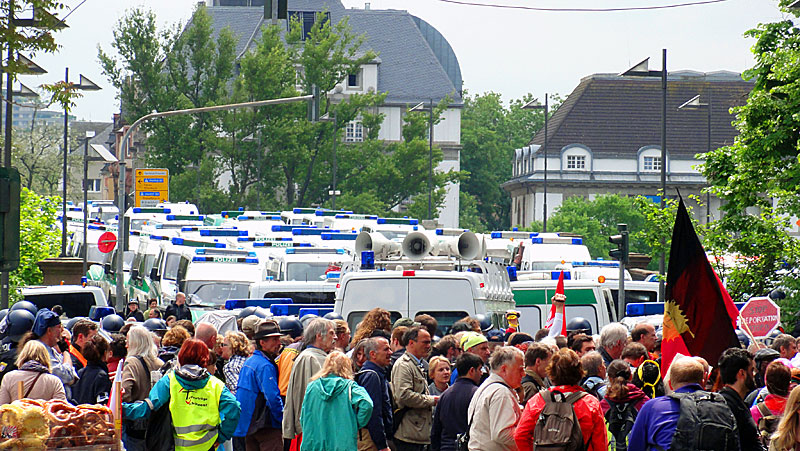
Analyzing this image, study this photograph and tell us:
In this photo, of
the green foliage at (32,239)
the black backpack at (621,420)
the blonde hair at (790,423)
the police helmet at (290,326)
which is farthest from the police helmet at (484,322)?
the green foliage at (32,239)

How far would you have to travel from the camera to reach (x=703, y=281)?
9.36 m

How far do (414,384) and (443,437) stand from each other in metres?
0.73

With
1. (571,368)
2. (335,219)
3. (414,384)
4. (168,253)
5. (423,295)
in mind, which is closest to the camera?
(571,368)

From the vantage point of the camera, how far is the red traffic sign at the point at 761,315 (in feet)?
49.1

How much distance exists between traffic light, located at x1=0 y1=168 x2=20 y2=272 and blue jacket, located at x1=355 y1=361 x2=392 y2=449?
2631 mm

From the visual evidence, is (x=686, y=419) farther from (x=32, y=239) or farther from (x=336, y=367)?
(x=32, y=239)

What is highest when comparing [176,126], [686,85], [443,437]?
[686,85]

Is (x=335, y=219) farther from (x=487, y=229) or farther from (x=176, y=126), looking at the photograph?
(x=487, y=229)

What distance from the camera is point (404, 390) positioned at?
10008 mm

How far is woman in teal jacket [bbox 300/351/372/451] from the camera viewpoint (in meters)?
9.05

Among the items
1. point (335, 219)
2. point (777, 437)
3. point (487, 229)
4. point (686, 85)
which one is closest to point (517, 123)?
point (487, 229)

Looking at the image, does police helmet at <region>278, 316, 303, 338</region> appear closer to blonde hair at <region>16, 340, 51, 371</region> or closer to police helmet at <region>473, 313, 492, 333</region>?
police helmet at <region>473, 313, 492, 333</region>

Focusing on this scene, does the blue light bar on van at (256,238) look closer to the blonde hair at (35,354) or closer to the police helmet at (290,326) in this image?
the police helmet at (290,326)

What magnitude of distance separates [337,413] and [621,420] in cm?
198
